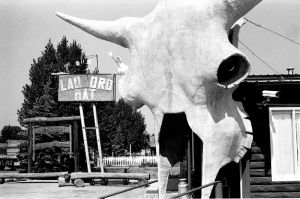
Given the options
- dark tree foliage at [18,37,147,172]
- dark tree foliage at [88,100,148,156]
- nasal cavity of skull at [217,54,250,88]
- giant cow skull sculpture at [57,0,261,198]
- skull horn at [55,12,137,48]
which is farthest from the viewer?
dark tree foliage at [88,100,148,156]

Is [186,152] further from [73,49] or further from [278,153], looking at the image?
[73,49]

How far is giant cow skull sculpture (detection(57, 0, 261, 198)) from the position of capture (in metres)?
11.0

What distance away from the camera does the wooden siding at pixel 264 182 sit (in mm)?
11477

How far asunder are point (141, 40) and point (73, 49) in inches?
1232

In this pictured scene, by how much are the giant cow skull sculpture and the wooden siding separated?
1.45 ft

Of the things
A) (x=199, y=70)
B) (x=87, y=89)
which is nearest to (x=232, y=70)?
(x=199, y=70)

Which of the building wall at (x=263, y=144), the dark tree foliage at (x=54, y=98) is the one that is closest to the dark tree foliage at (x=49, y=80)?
the dark tree foliage at (x=54, y=98)

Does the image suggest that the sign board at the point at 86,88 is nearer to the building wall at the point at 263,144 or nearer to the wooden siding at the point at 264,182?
the building wall at the point at 263,144

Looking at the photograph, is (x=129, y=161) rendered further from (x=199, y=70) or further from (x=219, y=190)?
(x=199, y=70)

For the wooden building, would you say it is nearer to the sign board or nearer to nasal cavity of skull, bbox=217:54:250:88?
nasal cavity of skull, bbox=217:54:250:88

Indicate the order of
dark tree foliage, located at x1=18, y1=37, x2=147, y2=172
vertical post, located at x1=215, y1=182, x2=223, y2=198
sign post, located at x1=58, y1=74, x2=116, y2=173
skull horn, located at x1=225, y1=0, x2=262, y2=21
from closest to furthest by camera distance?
skull horn, located at x1=225, y1=0, x2=262, y2=21, vertical post, located at x1=215, y1=182, x2=223, y2=198, sign post, located at x1=58, y1=74, x2=116, y2=173, dark tree foliage, located at x1=18, y1=37, x2=147, y2=172

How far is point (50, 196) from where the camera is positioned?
1767cm

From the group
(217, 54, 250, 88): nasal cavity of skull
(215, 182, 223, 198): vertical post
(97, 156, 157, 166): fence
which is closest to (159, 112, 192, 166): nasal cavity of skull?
(217, 54, 250, 88): nasal cavity of skull

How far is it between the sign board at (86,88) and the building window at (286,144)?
14260 millimetres
